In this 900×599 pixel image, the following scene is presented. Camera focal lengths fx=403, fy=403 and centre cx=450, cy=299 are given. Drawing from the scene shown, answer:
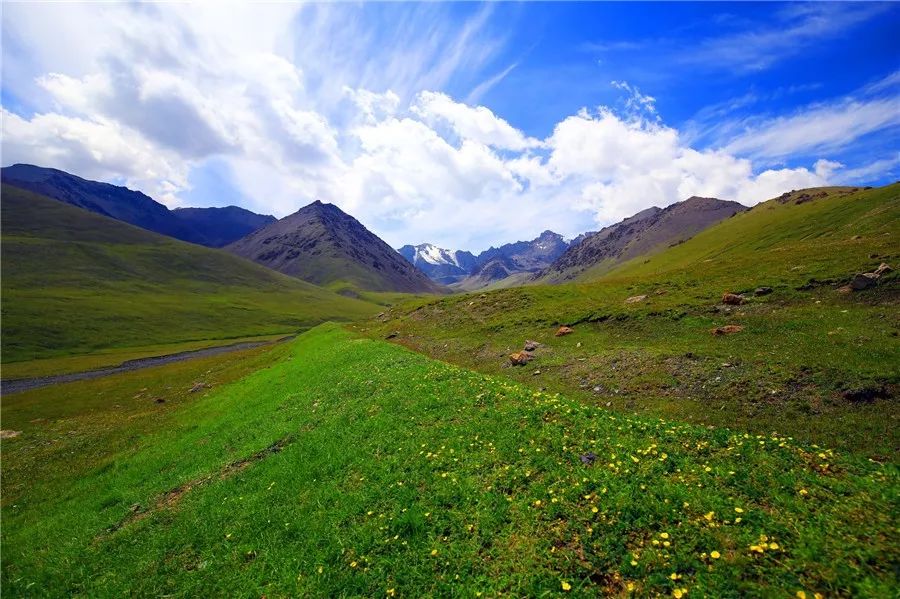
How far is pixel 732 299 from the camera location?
125ft

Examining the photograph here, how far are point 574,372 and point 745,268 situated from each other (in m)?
36.4

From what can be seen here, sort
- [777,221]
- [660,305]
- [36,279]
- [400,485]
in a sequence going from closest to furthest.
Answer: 1. [400,485]
2. [660,305]
3. [777,221]
4. [36,279]

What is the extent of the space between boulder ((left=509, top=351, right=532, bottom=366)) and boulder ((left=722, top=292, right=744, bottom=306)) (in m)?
19.5

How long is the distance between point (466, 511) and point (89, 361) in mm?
136085

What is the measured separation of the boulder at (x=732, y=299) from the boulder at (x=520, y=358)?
19493 mm

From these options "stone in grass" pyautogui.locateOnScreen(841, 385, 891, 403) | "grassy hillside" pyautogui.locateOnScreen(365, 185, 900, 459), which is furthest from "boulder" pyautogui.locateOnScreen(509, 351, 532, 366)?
"stone in grass" pyautogui.locateOnScreen(841, 385, 891, 403)

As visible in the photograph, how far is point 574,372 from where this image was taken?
31.9 meters

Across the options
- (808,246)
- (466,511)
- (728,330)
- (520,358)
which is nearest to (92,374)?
(520,358)

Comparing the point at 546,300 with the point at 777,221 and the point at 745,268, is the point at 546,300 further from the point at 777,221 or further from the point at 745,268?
the point at 777,221

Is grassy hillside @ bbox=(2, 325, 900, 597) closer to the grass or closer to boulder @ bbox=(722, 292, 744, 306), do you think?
boulder @ bbox=(722, 292, 744, 306)

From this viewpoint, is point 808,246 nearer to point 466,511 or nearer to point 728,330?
point 728,330

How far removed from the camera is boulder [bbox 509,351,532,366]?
37406mm

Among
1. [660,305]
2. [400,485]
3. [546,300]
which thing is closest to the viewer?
[400,485]

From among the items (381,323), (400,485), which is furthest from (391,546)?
(381,323)
